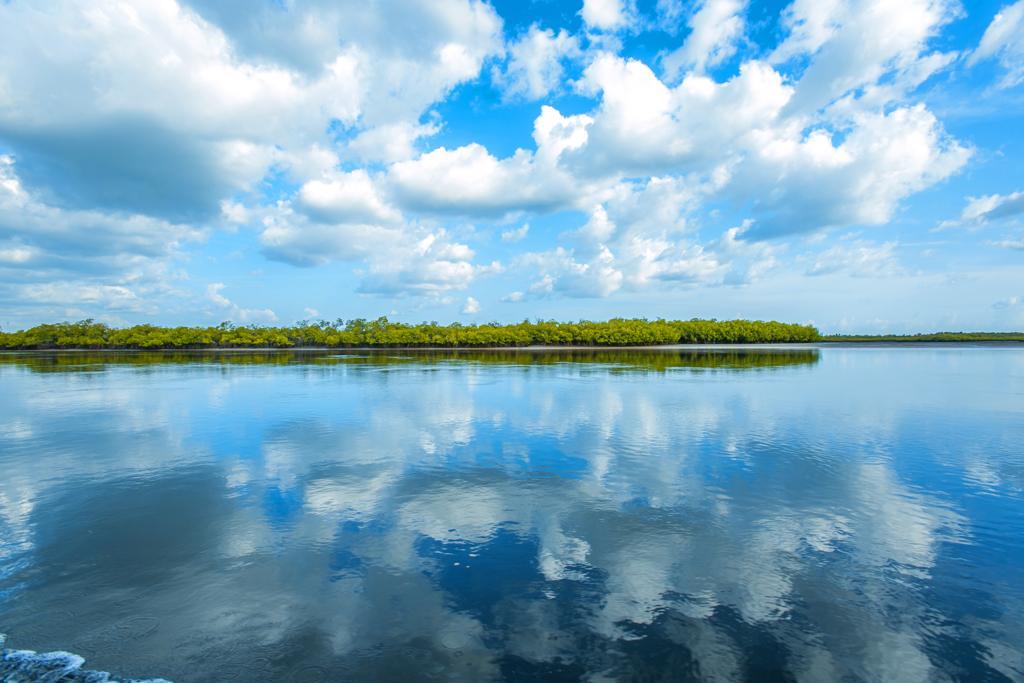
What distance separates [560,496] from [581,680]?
272 inches

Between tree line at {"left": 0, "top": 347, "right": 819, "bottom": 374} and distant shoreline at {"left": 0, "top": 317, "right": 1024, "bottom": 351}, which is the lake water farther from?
distant shoreline at {"left": 0, "top": 317, "right": 1024, "bottom": 351}

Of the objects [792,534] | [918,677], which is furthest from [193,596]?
[792,534]

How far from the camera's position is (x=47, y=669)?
705 centimetres

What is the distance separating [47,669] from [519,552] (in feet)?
23.3

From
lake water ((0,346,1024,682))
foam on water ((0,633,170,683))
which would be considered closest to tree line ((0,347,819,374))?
lake water ((0,346,1024,682))

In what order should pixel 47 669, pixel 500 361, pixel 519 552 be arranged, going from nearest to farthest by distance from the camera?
1. pixel 47 669
2. pixel 519 552
3. pixel 500 361

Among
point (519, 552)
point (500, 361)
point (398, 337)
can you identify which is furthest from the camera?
point (398, 337)

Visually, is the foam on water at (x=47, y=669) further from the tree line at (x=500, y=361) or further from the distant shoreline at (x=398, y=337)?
the distant shoreline at (x=398, y=337)

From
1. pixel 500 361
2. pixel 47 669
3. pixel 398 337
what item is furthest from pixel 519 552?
pixel 398 337

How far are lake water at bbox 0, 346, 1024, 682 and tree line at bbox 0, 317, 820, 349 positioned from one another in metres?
145

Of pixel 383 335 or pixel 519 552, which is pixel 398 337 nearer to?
pixel 383 335

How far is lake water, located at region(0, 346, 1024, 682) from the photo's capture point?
7395 millimetres

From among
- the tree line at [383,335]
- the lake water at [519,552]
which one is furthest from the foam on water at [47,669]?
the tree line at [383,335]

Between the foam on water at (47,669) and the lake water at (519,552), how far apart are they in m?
0.05
